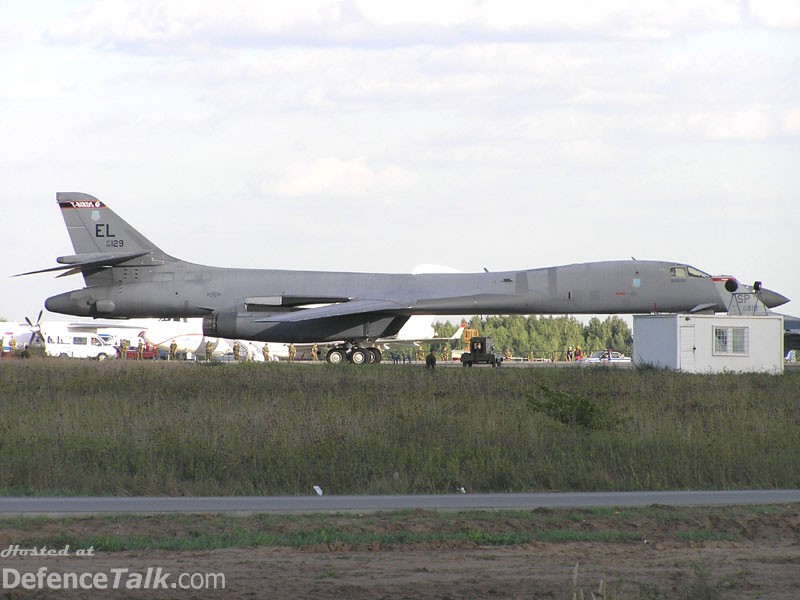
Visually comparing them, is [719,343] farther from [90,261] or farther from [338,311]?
[90,261]

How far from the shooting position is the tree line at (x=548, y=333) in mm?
99500

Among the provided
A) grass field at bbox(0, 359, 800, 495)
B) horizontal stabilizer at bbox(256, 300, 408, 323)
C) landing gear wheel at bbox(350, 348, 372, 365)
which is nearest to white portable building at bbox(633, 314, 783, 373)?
grass field at bbox(0, 359, 800, 495)

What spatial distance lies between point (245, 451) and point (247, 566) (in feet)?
19.4

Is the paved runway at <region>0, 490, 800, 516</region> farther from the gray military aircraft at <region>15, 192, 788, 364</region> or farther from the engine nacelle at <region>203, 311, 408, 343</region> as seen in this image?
the engine nacelle at <region>203, 311, 408, 343</region>

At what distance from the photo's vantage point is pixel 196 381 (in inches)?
998

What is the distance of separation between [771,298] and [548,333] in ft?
215

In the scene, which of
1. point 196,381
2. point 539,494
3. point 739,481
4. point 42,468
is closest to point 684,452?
point 739,481

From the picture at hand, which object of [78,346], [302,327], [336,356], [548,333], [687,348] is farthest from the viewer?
[548,333]

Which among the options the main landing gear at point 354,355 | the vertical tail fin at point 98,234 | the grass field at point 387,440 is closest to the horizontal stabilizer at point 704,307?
the main landing gear at point 354,355

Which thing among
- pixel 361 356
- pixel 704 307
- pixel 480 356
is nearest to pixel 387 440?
pixel 361 356

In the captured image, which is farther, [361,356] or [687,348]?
[361,356]

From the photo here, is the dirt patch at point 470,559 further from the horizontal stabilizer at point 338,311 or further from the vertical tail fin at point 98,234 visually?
the vertical tail fin at point 98,234

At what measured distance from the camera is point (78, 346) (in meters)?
60.9

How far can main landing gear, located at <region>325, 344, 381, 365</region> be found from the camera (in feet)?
118
